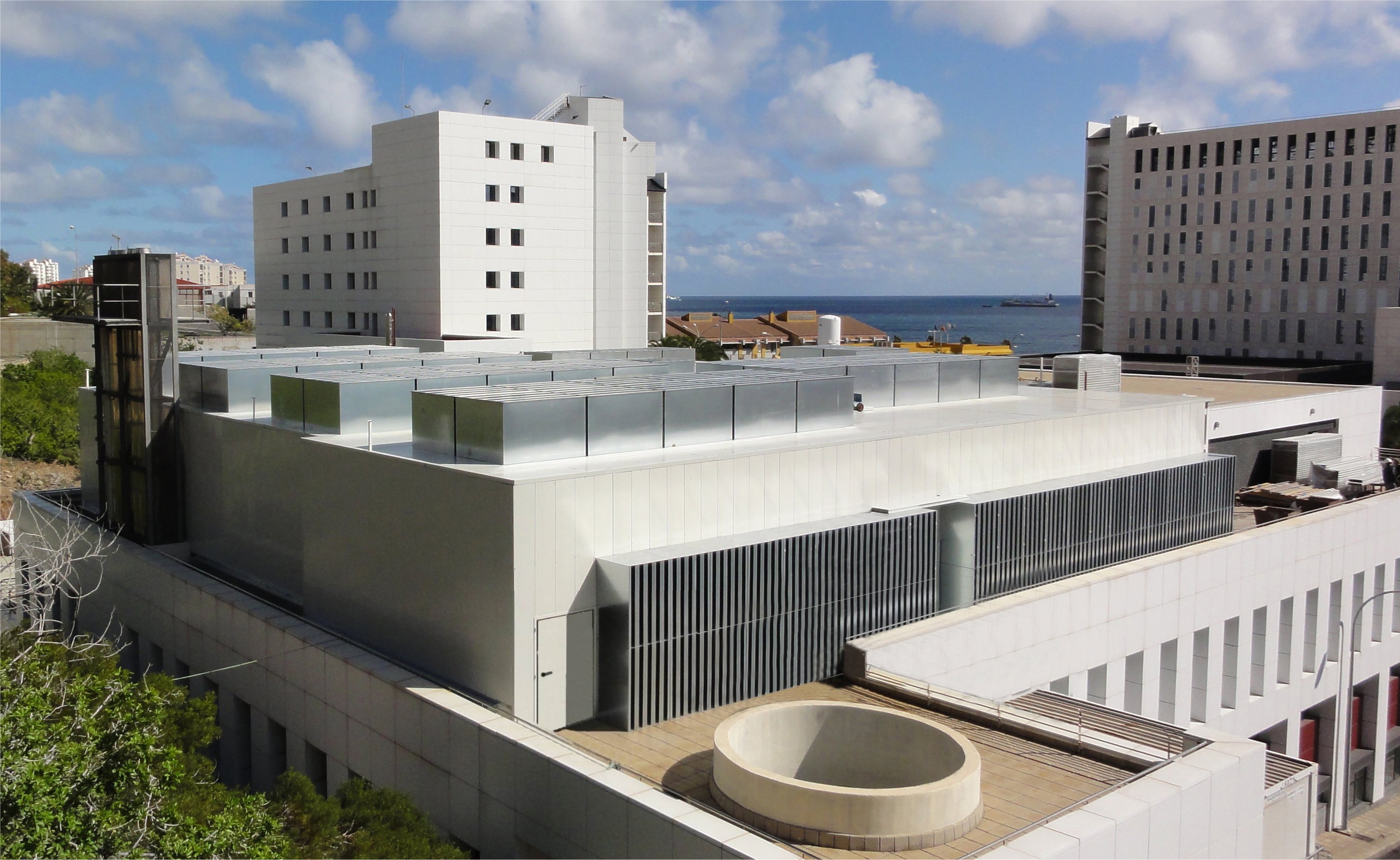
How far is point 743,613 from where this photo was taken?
20562 mm

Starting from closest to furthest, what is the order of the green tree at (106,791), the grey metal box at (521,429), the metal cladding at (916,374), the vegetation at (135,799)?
the green tree at (106,791) → the vegetation at (135,799) → the grey metal box at (521,429) → the metal cladding at (916,374)

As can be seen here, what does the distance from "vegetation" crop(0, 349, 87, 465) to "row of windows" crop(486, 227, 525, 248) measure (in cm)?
2301

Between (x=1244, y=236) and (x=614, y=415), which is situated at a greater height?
(x=1244, y=236)

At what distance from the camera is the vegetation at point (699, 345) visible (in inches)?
2965

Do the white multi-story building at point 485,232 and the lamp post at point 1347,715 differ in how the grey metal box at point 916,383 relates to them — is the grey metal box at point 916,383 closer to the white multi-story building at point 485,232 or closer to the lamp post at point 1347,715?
the lamp post at point 1347,715

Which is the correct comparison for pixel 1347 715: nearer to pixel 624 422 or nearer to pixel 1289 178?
pixel 624 422

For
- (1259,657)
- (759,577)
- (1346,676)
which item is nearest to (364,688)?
(759,577)

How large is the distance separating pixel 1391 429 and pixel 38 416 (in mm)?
79030

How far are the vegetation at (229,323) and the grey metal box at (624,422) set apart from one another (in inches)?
3920

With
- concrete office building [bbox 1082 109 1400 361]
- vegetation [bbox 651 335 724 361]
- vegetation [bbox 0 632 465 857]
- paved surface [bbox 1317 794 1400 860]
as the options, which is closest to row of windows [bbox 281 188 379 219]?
vegetation [bbox 651 335 724 361]

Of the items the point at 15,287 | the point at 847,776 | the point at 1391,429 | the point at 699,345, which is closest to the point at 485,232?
the point at 699,345

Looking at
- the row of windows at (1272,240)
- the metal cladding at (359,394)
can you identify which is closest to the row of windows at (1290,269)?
the row of windows at (1272,240)

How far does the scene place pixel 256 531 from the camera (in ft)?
89.1

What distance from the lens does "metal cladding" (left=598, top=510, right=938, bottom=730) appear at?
19.3m
